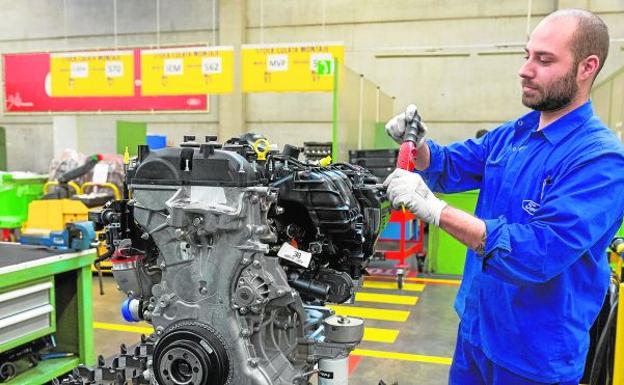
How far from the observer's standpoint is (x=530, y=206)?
187cm

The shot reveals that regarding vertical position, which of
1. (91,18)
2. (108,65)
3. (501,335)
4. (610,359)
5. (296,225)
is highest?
(91,18)

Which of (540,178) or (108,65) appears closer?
(540,178)

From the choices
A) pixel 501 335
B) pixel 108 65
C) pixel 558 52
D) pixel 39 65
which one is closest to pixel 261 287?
pixel 501 335

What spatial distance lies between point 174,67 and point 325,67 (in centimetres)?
246

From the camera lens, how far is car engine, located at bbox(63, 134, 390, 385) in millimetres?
2092

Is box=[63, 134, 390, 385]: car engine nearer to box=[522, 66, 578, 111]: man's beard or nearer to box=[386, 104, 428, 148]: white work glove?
box=[386, 104, 428, 148]: white work glove

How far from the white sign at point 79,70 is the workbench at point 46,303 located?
586 cm

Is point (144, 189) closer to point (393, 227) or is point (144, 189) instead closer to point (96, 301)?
point (96, 301)

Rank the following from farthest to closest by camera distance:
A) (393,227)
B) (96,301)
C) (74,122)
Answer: (74,122) → (393,227) → (96,301)

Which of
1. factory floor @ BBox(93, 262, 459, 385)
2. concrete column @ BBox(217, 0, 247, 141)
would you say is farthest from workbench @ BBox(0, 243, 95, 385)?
concrete column @ BBox(217, 0, 247, 141)

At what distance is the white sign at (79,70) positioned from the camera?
→ 8.64m

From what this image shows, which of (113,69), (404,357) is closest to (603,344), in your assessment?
(404,357)

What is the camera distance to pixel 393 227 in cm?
743

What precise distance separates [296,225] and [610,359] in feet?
7.46
